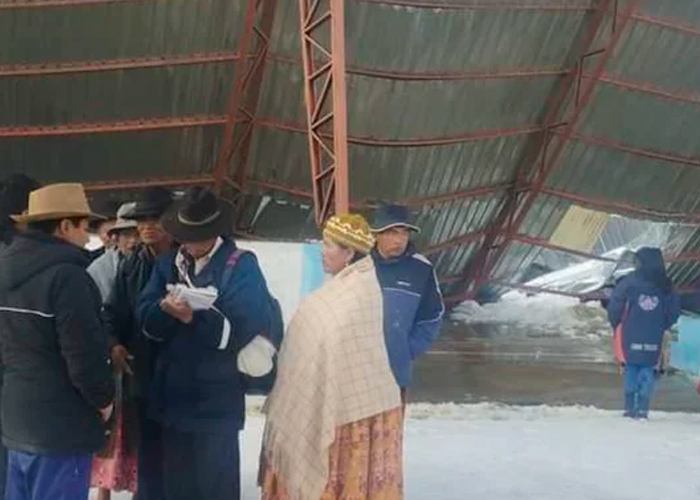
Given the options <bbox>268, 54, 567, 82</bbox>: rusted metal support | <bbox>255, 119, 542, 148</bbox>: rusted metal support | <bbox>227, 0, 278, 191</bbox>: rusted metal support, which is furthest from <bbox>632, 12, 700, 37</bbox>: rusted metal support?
<bbox>227, 0, 278, 191</bbox>: rusted metal support

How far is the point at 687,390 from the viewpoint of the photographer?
36.0 ft

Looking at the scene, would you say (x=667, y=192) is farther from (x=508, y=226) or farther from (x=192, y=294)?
(x=192, y=294)

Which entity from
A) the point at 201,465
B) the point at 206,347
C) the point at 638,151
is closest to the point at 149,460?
the point at 201,465

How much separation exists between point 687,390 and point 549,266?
16.0 ft

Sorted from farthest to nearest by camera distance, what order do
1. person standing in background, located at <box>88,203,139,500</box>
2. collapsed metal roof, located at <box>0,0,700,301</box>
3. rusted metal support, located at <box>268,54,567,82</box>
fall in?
rusted metal support, located at <box>268,54,567,82</box> → collapsed metal roof, located at <box>0,0,700,301</box> → person standing in background, located at <box>88,203,139,500</box>

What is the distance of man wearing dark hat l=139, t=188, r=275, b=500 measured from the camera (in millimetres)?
3781

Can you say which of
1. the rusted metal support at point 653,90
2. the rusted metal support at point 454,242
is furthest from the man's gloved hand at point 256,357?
the rusted metal support at point 454,242

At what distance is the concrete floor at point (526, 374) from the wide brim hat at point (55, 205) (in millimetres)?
6628

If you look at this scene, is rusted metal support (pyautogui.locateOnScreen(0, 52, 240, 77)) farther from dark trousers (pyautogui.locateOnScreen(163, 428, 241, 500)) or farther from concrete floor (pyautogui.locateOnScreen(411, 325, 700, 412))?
dark trousers (pyautogui.locateOnScreen(163, 428, 241, 500))

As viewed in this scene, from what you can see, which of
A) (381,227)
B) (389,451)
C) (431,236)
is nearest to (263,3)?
(431,236)

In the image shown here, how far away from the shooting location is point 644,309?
26.4 feet

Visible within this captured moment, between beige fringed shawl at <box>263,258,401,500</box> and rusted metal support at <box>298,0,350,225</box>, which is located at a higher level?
rusted metal support at <box>298,0,350,225</box>

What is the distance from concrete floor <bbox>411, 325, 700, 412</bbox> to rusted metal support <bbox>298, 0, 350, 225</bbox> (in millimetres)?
2226

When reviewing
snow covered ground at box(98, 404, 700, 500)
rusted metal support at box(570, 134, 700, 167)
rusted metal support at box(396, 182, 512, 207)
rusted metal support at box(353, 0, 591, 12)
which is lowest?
snow covered ground at box(98, 404, 700, 500)
